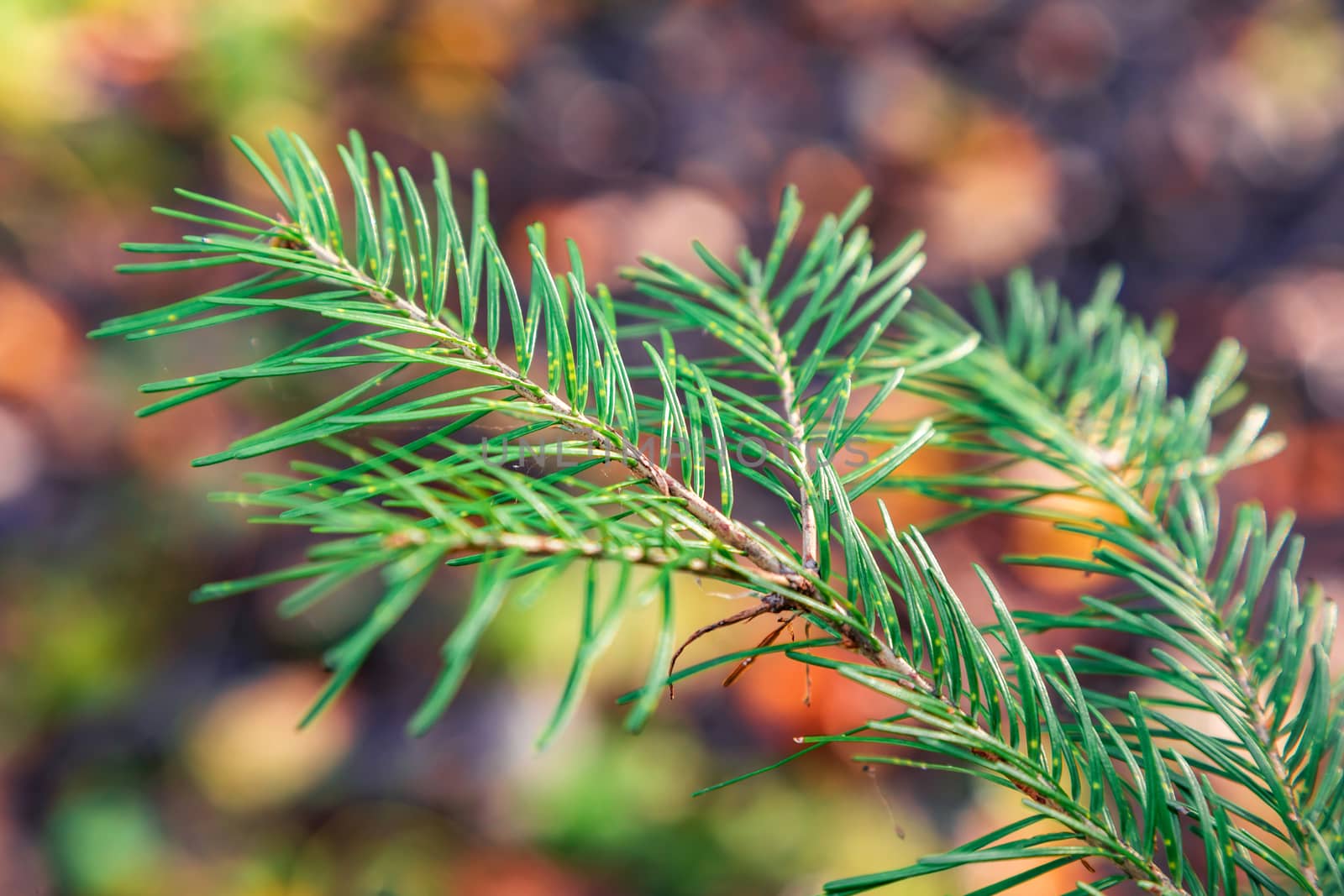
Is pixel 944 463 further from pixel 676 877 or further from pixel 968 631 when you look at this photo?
pixel 968 631

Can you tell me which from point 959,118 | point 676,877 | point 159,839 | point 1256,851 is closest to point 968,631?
point 1256,851

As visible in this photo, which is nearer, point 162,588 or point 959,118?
point 162,588

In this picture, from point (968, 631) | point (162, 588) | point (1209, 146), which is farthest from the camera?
point (1209, 146)

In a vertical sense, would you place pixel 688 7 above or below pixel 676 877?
above

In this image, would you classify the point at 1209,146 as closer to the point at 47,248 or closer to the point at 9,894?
the point at 47,248

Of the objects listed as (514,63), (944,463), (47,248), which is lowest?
(47,248)

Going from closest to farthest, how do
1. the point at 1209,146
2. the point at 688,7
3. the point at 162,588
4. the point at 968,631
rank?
the point at 968,631
the point at 162,588
the point at 1209,146
the point at 688,7
